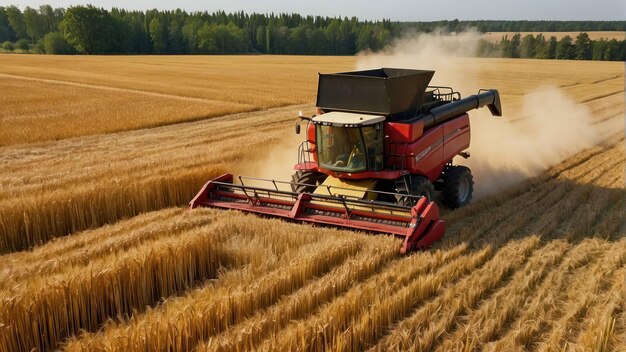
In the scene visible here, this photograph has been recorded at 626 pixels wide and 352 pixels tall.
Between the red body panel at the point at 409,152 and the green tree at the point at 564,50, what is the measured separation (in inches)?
2549

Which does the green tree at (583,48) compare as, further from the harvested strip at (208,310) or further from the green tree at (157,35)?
the harvested strip at (208,310)

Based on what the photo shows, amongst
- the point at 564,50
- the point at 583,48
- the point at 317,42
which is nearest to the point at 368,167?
the point at 564,50

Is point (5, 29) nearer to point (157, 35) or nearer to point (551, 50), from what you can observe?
point (157, 35)

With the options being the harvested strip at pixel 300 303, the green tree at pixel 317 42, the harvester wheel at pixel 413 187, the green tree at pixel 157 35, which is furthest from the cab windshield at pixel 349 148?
the green tree at pixel 157 35

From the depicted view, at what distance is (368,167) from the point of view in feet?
26.1

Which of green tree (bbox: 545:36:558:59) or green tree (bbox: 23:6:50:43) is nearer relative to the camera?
green tree (bbox: 545:36:558:59)

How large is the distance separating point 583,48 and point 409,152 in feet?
223

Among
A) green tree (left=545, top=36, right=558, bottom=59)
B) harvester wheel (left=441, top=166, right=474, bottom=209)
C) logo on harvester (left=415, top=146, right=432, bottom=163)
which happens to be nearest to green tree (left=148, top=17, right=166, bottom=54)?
green tree (left=545, top=36, right=558, bottom=59)

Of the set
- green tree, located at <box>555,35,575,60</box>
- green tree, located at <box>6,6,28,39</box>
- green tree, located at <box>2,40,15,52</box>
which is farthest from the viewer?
green tree, located at <box>6,6,28,39</box>

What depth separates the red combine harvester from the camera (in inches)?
291

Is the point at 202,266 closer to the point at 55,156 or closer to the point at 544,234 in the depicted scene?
the point at 544,234

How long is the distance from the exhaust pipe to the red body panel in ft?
0.48

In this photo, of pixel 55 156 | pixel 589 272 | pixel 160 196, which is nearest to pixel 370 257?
pixel 589 272

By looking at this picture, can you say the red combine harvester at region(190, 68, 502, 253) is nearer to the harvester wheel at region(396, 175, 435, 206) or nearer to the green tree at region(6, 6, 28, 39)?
the harvester wheel at region(396, 175, 435, 206)
